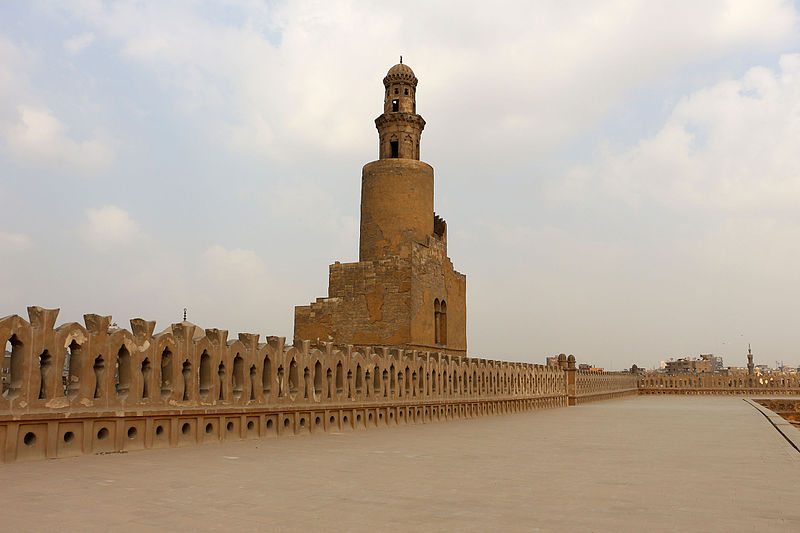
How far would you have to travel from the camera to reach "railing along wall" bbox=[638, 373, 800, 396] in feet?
145

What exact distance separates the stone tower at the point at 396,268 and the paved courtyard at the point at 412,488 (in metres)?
13.6

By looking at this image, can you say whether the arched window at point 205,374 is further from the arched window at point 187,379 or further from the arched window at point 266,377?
the arched window at point 266,377

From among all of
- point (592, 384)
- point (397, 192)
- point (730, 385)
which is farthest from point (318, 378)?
point (730, 385)

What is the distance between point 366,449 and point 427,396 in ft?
21.3

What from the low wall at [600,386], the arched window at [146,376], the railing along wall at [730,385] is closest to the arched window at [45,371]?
the arched window at [146,376]

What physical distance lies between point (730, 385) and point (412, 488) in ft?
150

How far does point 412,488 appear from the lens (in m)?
5.91

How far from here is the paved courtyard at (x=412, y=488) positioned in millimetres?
4539

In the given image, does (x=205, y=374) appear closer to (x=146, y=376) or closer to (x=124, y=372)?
(x=146, y=376)

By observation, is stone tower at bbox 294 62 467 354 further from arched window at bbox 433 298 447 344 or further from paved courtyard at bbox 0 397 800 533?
paved courtyard at bbox 0 397 800 533

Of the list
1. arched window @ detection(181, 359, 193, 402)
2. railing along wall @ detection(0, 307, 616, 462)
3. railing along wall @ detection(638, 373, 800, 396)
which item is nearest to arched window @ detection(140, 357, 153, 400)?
railing along wall @ detection(0, 307, 616, 462)

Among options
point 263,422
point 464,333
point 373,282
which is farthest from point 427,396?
point 464,333

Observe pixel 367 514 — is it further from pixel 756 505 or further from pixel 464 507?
pixel 756 505

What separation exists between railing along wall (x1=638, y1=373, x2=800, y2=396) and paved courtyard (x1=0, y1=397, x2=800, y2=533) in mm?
38089
